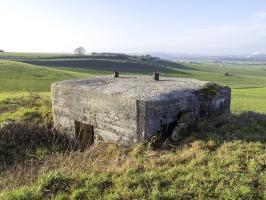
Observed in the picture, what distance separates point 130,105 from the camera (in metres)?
7.54

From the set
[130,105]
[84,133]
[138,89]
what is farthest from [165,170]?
[84,133]

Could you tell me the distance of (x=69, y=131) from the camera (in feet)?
31.6

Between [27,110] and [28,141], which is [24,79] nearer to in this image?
[27,110]

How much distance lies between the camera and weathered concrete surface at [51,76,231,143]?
7.39 meters

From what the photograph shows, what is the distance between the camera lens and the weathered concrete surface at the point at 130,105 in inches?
291

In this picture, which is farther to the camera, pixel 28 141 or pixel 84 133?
pixel 28 141

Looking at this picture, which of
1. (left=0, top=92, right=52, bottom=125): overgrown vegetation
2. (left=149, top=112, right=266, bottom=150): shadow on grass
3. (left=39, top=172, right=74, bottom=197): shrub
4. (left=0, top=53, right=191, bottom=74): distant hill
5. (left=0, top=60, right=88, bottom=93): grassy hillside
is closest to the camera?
(left=39, top=172, right=74, bottom=197): shrub

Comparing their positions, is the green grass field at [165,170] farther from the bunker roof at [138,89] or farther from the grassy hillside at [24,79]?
the grassy hillside at [24,79]

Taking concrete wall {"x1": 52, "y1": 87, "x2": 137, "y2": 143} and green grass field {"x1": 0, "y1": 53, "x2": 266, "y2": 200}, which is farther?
concrete wall {"x1": 52, "y1": 87, "x2": 137, "y2": 143}

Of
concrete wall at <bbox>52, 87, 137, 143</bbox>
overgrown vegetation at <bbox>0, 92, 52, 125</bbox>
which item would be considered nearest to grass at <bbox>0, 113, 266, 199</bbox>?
concrete wall at <bbox>52, 87, 137, 143</bbox>

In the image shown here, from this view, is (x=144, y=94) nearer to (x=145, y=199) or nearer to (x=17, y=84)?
(x=145, y=199)

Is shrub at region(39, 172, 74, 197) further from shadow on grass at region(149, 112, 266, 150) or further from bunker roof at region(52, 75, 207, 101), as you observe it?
bunker roof at region(52, 75, 207, 101)

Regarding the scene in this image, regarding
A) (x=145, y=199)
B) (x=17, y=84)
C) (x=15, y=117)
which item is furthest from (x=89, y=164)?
(x=17, y=84)

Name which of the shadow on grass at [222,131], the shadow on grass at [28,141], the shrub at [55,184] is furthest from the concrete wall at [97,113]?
the shrub at [55,184]
